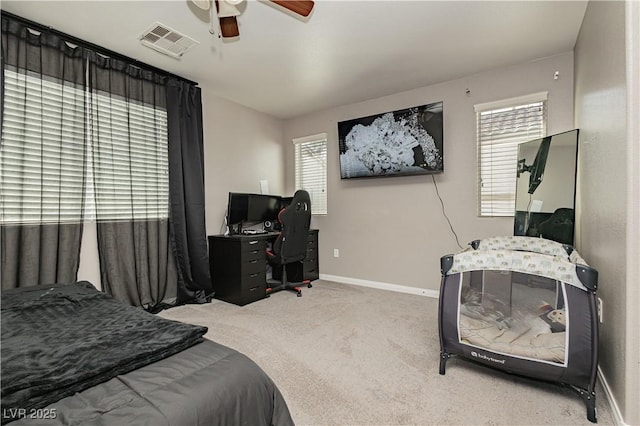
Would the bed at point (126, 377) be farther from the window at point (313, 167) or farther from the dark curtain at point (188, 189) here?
the window at point (313, 167)

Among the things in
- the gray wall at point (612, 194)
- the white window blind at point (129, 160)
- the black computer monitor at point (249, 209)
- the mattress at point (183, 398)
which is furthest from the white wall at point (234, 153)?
the gray wall at point (612, 194)

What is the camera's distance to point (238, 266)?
11.1 feet

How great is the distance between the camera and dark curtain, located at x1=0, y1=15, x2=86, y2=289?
7.32ft

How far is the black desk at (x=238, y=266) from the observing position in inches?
133

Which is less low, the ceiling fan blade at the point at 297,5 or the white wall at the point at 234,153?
the ceiling fan blade at the point at 297,5

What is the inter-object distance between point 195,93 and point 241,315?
2.58 metres

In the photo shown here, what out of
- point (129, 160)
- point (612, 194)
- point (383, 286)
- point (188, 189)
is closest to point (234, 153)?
point (188, 189)

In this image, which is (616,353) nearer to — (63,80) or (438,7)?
(438,7)

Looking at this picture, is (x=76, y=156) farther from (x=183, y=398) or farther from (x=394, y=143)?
(x=394, y=143)

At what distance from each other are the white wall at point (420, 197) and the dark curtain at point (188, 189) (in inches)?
69.5

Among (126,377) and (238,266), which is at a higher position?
(126,377)

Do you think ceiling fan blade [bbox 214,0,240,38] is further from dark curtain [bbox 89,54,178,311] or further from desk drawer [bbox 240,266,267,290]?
desk drawer [bbox 240,266,267,290]

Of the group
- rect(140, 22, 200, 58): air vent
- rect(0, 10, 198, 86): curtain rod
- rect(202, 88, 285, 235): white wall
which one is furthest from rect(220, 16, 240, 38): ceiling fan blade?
rect(202, 88, 285, 235): white wall

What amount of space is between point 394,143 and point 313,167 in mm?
1434
